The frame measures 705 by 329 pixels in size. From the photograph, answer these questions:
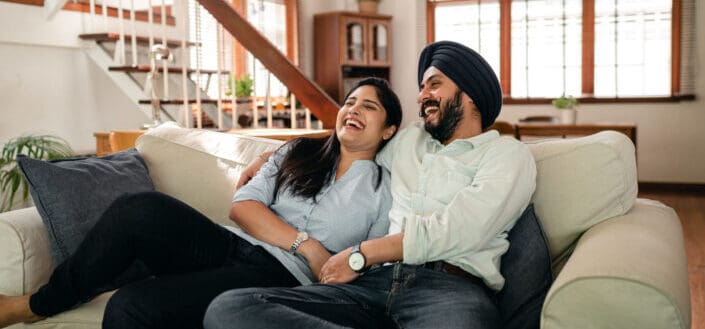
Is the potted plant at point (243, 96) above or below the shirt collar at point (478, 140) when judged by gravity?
above

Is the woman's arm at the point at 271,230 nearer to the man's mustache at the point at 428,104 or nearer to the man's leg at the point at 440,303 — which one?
the man's leg at the point at 440,303

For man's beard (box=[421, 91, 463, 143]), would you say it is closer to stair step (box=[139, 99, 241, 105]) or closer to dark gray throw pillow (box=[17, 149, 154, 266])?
dark gray throw pillow (box=[17, 149, 154, 266])

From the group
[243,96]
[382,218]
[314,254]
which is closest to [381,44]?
[243,96]

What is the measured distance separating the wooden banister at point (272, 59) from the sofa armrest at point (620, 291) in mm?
2838

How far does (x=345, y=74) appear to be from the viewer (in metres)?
7.77

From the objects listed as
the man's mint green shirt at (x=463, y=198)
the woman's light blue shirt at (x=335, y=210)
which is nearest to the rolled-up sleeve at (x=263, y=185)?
the woman's light blue shirt at (x=335, y=210)

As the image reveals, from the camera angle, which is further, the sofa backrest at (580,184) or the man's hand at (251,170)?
the man's hand at (251,170)

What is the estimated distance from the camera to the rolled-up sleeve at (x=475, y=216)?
186 cm

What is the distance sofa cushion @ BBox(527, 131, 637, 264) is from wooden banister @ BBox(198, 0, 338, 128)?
7.91ft

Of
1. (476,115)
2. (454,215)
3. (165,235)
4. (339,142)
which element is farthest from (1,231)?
(476,115)

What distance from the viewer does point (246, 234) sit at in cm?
220

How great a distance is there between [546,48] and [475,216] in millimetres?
5969

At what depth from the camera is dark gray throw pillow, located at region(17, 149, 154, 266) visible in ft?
6.98

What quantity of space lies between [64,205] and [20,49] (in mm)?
2795
